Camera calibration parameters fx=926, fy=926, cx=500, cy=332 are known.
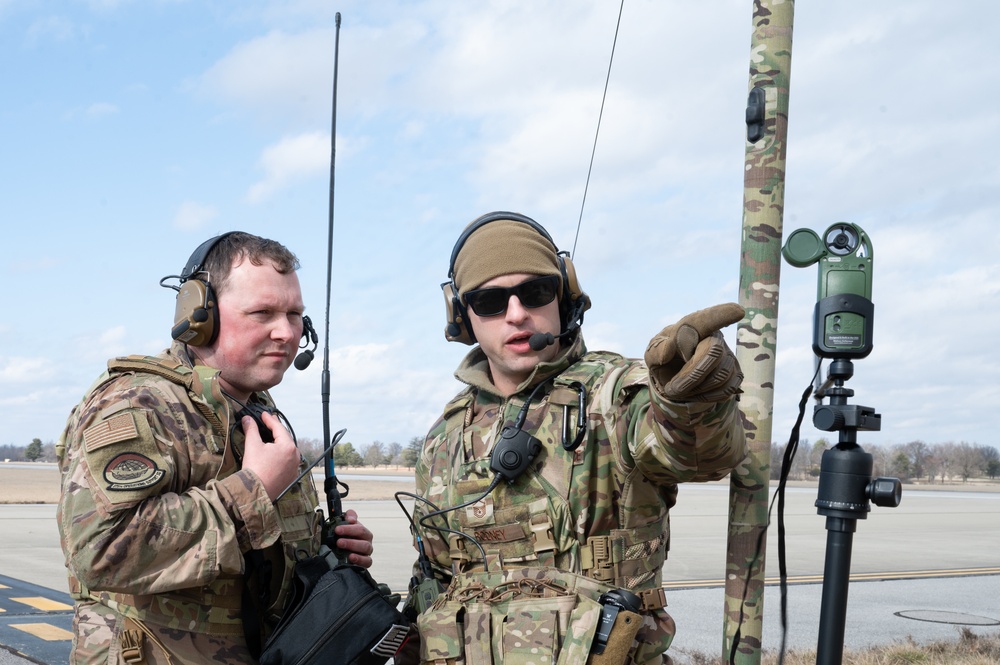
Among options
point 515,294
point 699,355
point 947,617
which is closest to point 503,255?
point 515,294

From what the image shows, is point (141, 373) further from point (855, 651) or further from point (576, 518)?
point (855, 651)

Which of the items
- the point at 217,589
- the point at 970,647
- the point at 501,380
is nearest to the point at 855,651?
the point at 970,647

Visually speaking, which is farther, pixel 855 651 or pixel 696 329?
pixel 855 651

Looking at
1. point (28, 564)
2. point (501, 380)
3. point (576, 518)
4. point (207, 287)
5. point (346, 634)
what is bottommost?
point (28, 564)

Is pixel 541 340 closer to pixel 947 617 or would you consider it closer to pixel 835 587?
pixel 835 587

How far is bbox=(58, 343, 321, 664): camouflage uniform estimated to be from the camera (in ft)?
8.84

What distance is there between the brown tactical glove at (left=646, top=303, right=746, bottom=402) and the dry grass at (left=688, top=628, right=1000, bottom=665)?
165 inches

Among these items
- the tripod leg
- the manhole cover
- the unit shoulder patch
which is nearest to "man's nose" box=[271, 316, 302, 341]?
the unit shoulder patch

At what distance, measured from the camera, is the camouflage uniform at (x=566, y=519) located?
2834 mm

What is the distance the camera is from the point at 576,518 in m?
2.99

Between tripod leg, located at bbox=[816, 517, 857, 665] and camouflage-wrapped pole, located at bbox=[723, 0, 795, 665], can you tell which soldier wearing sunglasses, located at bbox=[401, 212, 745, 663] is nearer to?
camouflage-wrapped pole, located at bbox=[723, 0, 795, 665]

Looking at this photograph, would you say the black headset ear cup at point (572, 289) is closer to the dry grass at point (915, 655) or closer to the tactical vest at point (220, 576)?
the tactical vest at point (220, 576)

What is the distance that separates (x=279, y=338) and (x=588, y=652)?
1.50 metres

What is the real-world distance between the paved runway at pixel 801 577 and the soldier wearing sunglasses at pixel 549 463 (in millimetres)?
3652
